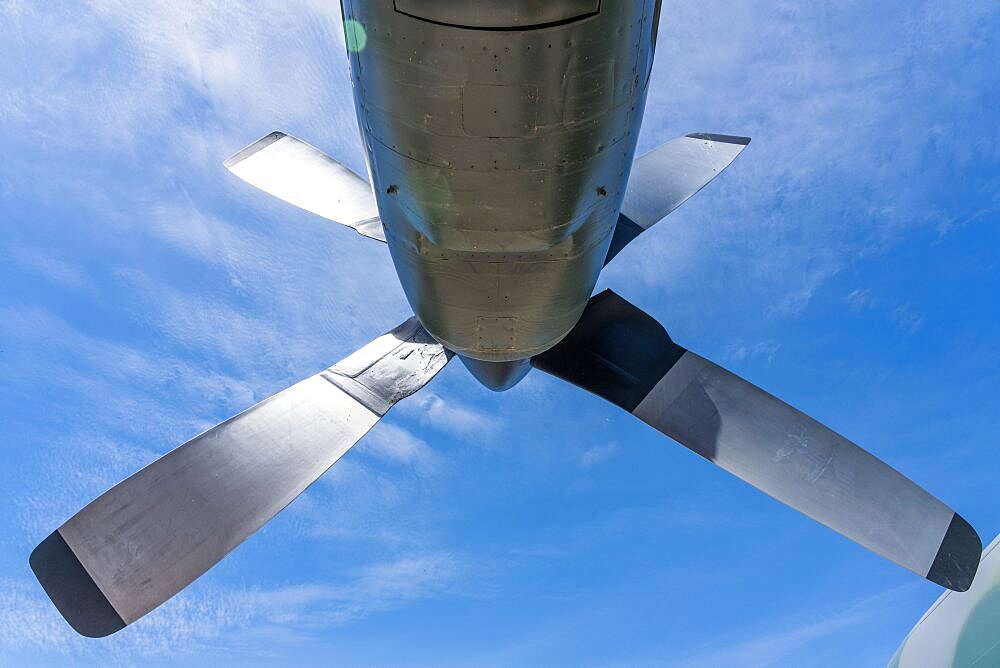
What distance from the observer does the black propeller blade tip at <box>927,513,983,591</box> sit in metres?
7.47

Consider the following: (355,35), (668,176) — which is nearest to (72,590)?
(355,35)

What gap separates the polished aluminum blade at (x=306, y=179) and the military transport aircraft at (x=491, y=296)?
28mm

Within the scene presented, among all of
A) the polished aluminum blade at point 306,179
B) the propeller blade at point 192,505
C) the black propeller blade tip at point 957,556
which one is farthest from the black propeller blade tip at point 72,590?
the black propeller blade tip at point 957,556

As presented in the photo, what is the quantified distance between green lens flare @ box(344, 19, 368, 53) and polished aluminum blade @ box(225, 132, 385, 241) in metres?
4.21

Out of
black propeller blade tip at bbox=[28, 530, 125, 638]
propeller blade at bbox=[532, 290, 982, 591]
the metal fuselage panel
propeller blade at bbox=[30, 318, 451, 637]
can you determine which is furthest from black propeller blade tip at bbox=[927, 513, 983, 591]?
black propeller blade tip at bbox=[28, 530, 125, 638]

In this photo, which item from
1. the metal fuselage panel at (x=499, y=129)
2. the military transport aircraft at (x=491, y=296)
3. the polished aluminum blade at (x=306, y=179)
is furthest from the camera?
the polished aluminum blade at (x=306, y=179)

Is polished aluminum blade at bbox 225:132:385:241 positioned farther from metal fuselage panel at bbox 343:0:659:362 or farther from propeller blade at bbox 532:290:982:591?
propeller blade at bbox 532:290:982:591

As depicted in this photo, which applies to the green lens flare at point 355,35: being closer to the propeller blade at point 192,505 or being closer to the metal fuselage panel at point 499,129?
the metal fuselage panel at point 499,129

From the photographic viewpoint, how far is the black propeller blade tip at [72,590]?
6359mm

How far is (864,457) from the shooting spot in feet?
24.9

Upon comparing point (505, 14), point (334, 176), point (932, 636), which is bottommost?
point (932, 636)

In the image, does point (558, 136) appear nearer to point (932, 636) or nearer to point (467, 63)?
point (467, 63)

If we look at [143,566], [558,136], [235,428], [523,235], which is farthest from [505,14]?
[143,566]

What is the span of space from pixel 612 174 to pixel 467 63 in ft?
5.83
